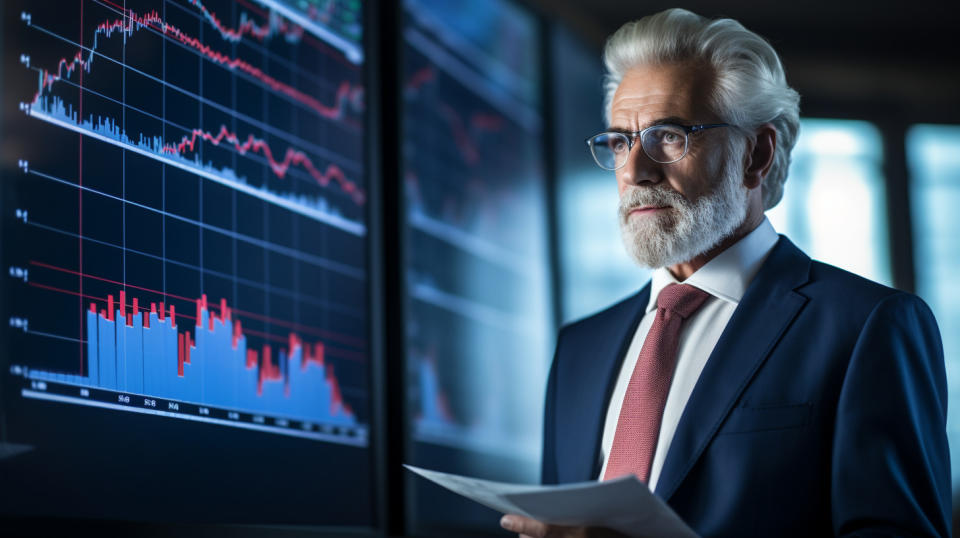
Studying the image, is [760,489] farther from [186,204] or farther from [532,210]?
[532,210]

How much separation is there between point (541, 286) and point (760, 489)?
231cm

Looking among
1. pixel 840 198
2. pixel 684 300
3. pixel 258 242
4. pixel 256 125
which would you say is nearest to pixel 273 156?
pixel 256 125

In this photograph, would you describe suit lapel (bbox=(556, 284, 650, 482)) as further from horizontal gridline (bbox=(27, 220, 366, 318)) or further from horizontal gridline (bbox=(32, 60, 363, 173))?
horizontal gridline (bbox=(32, 60, 363, 173))

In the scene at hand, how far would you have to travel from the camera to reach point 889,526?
161cm

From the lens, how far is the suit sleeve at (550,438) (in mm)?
2205

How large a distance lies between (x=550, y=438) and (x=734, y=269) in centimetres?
54

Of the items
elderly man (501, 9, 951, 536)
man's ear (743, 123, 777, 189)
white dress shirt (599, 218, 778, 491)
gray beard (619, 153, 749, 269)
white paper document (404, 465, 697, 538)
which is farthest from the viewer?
man's ear (743, 123, 777, 189)

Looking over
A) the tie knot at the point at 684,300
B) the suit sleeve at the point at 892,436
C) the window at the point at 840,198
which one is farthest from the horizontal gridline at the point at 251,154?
the window at the point at 840,198

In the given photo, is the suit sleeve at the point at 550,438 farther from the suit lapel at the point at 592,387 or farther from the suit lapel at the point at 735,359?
the suit lapel at the point at 735,359

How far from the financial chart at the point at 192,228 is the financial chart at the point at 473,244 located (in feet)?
1.14

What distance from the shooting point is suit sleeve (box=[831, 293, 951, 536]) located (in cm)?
162

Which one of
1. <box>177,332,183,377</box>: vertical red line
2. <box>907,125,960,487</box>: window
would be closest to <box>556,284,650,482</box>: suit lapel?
<box>177,332,183,377</box>: vertical red line

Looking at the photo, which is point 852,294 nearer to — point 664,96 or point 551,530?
point 664,96

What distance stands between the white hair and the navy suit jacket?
0.36 meters
